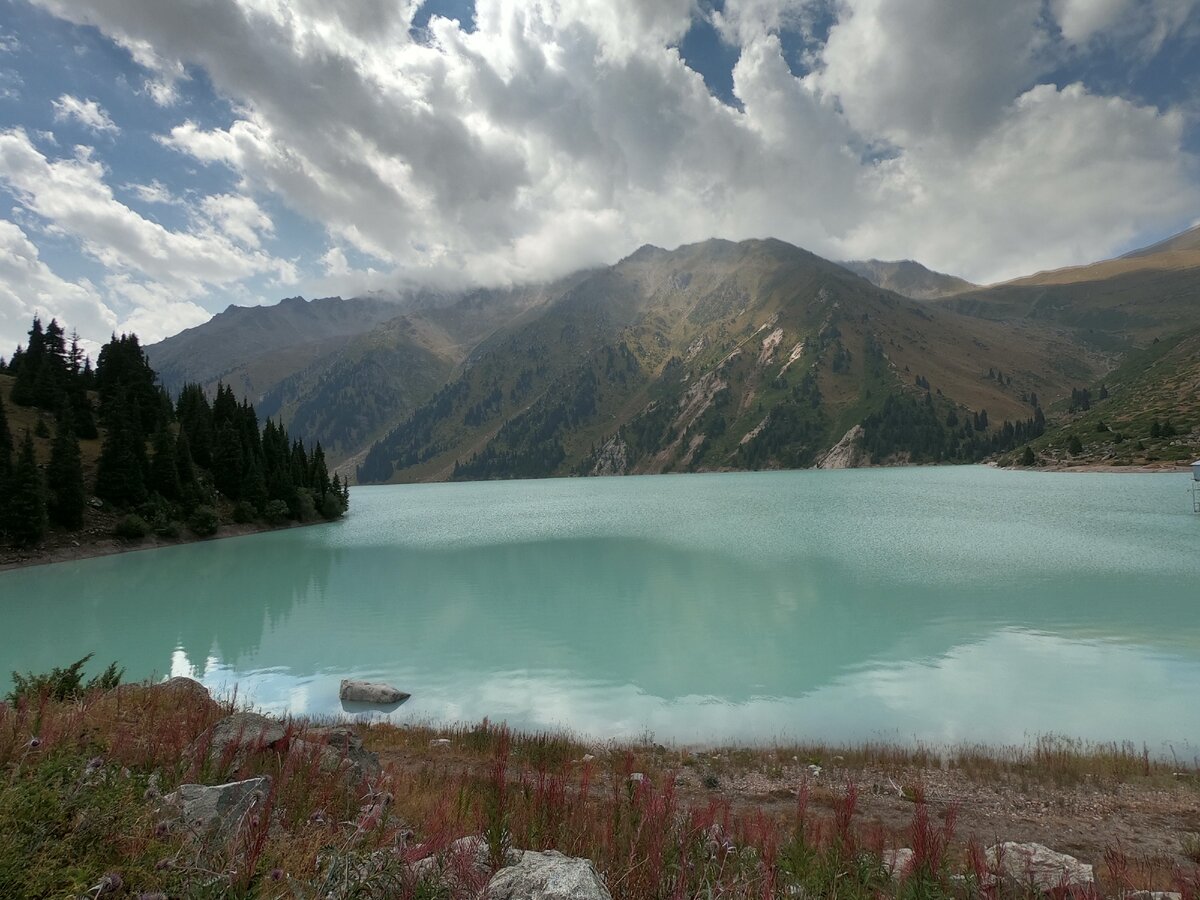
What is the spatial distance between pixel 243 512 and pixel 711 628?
89.4 m

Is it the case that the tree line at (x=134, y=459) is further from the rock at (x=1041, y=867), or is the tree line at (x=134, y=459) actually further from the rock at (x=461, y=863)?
the rock at (x=1041, y=867)

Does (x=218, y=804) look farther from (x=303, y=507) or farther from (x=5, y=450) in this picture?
(x=303, y=507)

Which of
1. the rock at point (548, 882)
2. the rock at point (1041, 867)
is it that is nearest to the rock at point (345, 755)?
the rock at point (548, 882)

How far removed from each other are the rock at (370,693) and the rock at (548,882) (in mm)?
19934

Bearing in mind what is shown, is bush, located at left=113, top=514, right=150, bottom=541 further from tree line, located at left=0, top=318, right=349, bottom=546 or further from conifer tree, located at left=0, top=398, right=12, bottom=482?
conifer tree, located at left=0, top=398, right=12, bottom=482

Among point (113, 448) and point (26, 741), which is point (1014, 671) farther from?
point (113, 448)

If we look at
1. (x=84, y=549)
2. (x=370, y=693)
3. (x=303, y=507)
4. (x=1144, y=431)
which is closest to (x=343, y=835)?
(x=370, y=693)

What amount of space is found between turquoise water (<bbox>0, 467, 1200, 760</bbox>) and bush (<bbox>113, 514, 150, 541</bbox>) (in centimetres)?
991

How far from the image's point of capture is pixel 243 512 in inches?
3720

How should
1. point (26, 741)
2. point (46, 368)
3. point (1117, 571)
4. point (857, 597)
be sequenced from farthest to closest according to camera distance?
point (46, 368), point (1117, 571), point (857, 597), point (26, 741)

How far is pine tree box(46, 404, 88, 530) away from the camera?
68938mm

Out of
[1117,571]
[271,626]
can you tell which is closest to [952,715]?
[1117,571]

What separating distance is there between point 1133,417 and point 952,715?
707 feet

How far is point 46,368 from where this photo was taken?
91438 millimetres
